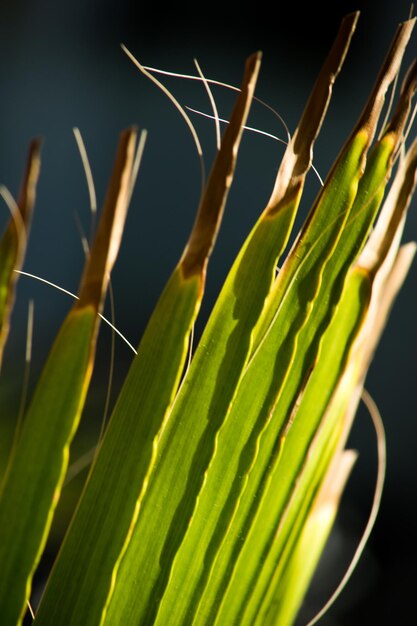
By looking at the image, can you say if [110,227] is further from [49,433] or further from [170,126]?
[170,126]

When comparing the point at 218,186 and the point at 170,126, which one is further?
the point at 170,126

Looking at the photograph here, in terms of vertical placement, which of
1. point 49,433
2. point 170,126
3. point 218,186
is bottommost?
point 49,433

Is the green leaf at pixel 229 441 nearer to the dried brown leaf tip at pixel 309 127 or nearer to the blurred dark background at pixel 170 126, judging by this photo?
the dried brown leaf tip at pixel 309 127

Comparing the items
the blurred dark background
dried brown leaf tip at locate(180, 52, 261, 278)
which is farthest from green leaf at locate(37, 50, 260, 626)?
the blurred dark background

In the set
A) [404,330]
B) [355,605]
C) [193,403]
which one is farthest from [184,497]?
[404,330]

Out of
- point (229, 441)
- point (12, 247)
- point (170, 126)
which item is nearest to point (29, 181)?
point (12, 247)

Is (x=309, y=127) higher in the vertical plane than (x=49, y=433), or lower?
higher
